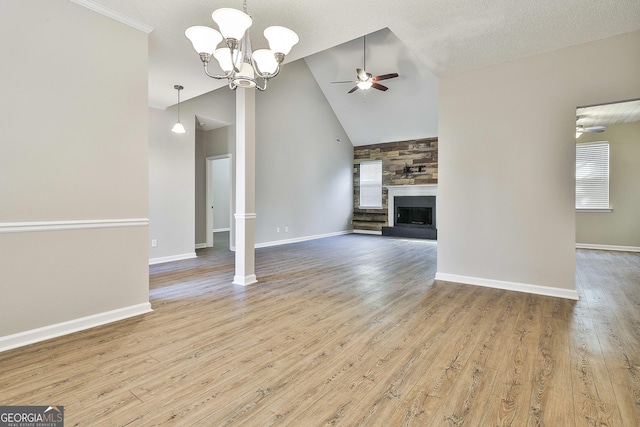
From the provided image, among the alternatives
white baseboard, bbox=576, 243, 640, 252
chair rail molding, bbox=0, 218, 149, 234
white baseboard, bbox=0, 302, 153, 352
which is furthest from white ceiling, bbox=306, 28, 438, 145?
white baseboard, bbox=0, 302, 153, 352

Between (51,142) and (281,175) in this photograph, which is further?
(281,175)

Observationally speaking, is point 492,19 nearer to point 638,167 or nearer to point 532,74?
point 532,74

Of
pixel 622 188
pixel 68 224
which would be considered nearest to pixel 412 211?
pixel 622 188

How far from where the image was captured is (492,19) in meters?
2.85

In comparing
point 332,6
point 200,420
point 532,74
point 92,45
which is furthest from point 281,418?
point 532,74

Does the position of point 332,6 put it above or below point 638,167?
above

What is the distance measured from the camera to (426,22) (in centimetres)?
288

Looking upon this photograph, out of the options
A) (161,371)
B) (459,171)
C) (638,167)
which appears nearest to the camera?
(161,371)

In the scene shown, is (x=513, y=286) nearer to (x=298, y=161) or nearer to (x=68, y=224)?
(x=68, y=224)

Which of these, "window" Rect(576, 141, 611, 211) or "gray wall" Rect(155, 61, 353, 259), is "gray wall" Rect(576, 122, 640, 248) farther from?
"gray wall" Rect(155, 61, 353, 259)

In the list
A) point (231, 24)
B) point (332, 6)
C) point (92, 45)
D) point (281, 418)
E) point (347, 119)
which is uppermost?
point (347, 119)

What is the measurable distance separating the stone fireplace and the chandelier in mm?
7249

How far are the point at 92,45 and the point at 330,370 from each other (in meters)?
3.20

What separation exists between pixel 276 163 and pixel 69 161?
16.8 ft
